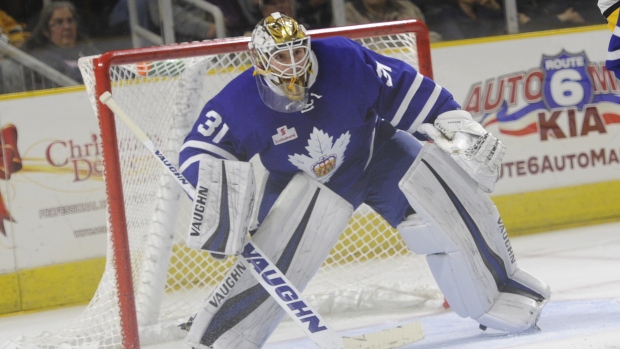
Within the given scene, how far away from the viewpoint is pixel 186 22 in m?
4.54

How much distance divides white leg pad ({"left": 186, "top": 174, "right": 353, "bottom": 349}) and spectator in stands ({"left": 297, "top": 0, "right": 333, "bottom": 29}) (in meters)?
2.16

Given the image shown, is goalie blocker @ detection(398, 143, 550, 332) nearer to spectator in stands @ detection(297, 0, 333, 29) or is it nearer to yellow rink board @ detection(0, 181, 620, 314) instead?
yellow rink board @ detection(0, 181, 620, 314)

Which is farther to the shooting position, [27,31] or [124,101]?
[27,31]

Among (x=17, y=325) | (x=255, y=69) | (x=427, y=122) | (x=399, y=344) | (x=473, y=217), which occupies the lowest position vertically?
(x=17, y=325)

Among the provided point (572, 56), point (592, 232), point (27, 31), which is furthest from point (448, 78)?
point (27, 31)

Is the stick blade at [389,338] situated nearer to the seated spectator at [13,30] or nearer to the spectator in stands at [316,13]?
the spectator in stands at [316,13]

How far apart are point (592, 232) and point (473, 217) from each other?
7.08 feet

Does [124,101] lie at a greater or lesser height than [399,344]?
greater

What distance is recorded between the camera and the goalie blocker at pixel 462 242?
2643 millimetres

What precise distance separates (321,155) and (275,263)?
1.05ft

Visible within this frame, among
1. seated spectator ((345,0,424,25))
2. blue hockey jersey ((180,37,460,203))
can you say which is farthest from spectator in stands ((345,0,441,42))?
blue hockey jersey ((180,37,460,203))

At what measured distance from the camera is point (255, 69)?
8.46ft

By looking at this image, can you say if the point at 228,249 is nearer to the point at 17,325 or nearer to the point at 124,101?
the point at 124,101

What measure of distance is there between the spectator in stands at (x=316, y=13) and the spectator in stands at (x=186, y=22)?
0.47 meters
